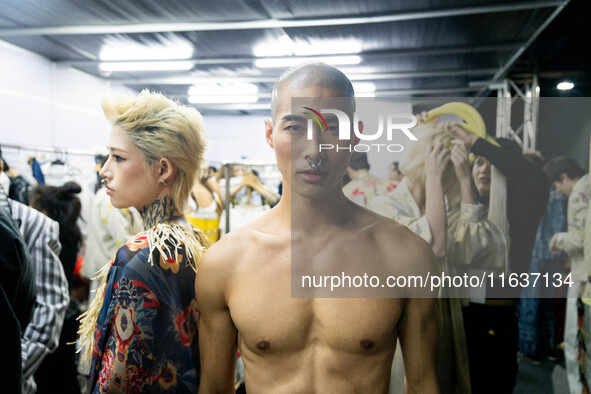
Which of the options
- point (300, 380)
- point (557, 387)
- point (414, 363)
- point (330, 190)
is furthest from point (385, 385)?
point (557, 387)

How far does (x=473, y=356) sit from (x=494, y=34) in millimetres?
1601

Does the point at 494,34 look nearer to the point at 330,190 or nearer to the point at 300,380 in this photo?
the point at 330,190

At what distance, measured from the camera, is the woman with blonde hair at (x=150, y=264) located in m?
→ 1.04

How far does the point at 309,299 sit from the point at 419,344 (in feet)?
0.93

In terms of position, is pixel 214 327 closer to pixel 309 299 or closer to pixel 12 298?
pixel 309 299

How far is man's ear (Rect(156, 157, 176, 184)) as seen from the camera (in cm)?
118

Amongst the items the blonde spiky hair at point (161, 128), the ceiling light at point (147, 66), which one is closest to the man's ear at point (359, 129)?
the blonde spiky hair at point (161, 128)

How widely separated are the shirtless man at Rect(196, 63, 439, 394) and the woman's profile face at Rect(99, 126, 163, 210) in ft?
0.96

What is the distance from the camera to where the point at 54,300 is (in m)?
1.71

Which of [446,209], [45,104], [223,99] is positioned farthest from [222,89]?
[45,104]

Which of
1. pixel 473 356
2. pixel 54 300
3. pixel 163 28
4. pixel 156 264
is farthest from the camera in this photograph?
pixel 163 28

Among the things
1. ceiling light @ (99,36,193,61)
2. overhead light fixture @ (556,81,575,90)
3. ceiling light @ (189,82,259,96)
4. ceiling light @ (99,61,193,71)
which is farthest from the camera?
ceiling light @ (99,61,193,71)

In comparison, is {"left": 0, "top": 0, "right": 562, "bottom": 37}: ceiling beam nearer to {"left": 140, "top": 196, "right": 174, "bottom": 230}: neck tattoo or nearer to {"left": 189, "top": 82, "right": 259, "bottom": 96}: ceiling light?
{"left": 189, "top": 82, "right": 259, "bottom": 96}: ceiling light

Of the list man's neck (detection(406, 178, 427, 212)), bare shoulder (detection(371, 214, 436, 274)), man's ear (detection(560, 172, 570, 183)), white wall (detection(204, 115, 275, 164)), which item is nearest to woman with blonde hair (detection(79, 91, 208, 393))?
bare shoulder (detection(371, 214, 436, 274))
